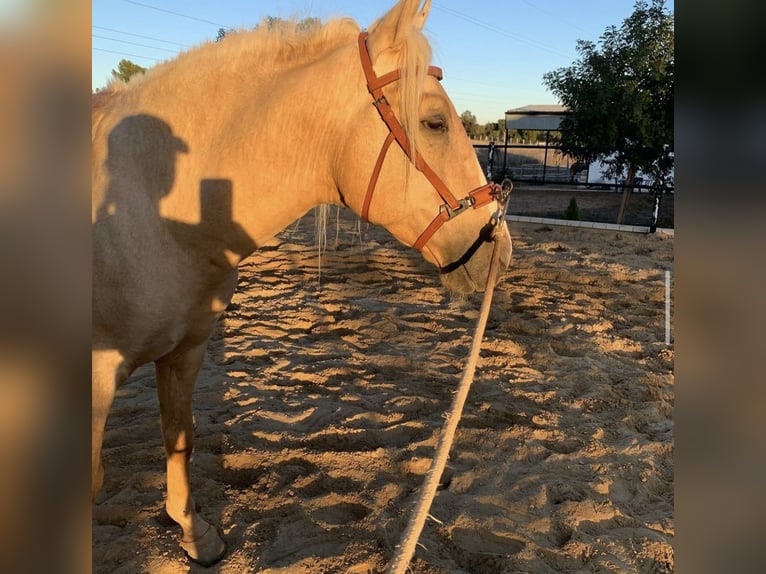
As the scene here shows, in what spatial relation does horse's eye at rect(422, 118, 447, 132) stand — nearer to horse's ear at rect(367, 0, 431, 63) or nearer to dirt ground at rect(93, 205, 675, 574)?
Result: horse's ear at rect(367, 0, 431, 63)

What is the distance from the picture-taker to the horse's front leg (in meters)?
2.32

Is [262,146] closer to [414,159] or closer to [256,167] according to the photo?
[256,167]

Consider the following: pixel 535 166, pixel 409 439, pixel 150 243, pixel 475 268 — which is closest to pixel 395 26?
pixel 475 268

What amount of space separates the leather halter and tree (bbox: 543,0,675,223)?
32.7ft

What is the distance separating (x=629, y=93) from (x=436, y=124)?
10413 millimetres

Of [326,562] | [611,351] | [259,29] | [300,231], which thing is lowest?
[326,562]

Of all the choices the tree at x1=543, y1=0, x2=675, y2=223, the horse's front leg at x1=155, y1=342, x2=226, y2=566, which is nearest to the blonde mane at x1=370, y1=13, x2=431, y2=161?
the horse's front leg at x1=155, y1=342, x2=226, y2=566

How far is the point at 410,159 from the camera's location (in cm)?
173

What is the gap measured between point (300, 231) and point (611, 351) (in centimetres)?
605

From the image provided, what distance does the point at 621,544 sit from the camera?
7.72 ft

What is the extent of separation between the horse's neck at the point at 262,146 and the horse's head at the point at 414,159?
0.10 metres

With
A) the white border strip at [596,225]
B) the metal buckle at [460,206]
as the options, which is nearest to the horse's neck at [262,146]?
the metal buckle at [460,206]
